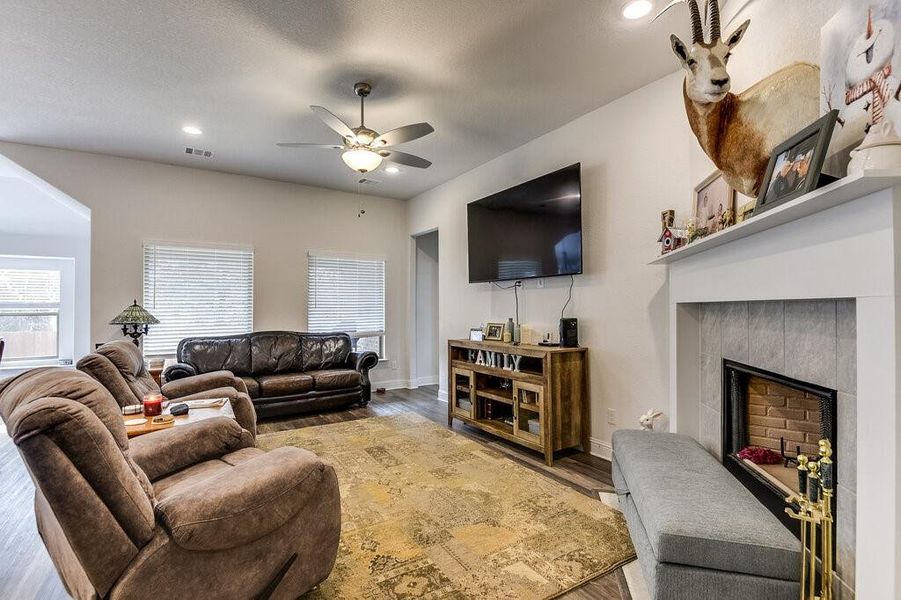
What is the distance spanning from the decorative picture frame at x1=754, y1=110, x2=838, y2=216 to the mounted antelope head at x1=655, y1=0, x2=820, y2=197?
0.87ft

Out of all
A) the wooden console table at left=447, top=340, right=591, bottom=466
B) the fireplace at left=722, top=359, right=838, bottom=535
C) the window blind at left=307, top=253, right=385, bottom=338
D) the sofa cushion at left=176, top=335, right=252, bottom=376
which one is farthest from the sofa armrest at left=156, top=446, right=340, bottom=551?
the window blind at left=307, top=253, right=385, bottom=338

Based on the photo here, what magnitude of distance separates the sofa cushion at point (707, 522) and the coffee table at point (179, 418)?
92.8 inches

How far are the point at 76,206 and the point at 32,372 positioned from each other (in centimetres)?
418

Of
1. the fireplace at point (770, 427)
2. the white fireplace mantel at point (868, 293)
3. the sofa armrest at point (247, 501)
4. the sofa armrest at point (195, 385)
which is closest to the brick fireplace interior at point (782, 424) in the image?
the fireplace at point (770, 427)

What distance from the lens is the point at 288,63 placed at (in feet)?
9.16

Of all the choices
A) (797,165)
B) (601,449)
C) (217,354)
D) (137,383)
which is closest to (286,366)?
(217,354)

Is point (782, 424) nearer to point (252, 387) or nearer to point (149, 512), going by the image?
point (149, 512)

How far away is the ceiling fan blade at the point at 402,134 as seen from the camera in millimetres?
2881

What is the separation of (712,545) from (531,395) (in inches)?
83.9

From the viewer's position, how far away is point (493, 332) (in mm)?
4371

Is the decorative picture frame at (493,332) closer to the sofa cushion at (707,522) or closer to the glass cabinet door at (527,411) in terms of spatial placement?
the glass cabinet door at (527,411)

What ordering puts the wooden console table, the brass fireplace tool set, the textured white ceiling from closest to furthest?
1. the brass fireplace tool set
2. the textured white ceiling
3. the wooden console table

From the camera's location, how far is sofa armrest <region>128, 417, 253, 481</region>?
1.92 metres

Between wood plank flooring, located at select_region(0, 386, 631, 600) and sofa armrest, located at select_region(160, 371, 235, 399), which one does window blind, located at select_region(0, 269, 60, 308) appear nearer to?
wood plank flooring, located at select_region(0, 386, 631, 600)
